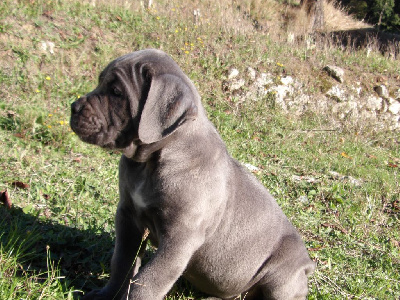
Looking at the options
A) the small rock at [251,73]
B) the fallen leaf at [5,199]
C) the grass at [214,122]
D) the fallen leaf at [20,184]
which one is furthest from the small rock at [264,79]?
the fallen leaf at [5,199]

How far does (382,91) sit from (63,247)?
1077 centimetres

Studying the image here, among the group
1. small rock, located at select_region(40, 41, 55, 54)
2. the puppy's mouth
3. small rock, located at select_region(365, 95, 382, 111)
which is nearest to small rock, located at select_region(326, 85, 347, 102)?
small rock, located at select_region(365, 95, 382, 111)

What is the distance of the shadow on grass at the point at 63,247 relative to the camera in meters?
3.38

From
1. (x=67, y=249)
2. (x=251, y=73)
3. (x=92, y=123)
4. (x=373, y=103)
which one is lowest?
(x=373, y=103)

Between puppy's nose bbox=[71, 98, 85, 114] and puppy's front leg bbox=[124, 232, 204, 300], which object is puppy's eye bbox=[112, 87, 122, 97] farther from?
puppy's front leg bbox=[124, 232, 204, 300]

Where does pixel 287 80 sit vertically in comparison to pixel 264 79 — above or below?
below

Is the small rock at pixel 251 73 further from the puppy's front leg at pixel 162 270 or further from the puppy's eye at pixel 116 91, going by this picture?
the puppy's front leg at pixel 162 270

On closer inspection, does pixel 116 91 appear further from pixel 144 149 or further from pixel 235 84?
pixel 235 84

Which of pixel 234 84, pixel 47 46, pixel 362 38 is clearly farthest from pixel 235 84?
pixel 362 38

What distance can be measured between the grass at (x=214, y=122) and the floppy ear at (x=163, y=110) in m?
1.13

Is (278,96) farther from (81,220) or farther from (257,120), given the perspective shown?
(81,220)

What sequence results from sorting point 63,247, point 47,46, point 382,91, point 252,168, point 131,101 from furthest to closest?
point 382,91
point 47,46
point 252,168
point 63,247
point 131,101

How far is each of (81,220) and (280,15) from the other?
15536mm

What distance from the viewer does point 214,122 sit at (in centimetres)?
866
